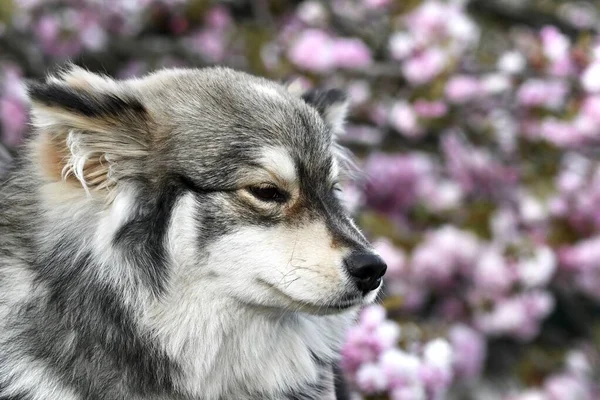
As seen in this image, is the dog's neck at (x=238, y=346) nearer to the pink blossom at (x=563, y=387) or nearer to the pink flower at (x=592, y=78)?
the pink flower at (x=592, y=78)

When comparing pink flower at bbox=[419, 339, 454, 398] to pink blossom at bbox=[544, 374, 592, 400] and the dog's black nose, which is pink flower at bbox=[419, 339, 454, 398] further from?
pink blossom at bbox=[544, 374, 592, 400]

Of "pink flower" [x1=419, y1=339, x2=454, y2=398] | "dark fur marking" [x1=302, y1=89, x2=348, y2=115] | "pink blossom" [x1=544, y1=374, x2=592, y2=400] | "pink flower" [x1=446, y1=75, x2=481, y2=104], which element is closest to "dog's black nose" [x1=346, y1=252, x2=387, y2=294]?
"dark fur marking" [x1=302, y1=89, x2=348, y2=115]

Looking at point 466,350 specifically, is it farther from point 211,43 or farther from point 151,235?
point 151,235

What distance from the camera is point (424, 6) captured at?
5.61 meters

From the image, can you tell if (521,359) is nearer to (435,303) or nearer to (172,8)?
(435,303)

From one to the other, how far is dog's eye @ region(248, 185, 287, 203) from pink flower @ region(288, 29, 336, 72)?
2983mm

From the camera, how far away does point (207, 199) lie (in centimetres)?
256

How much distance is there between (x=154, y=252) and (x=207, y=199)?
0.24 metres

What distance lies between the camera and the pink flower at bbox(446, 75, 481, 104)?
5293 mm

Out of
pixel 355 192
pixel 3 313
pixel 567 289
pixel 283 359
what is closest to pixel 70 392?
pixel 3 313

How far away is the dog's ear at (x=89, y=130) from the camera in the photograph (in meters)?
2.49

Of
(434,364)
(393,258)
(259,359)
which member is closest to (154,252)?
(259,359)

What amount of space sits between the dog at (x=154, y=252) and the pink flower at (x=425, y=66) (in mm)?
2810

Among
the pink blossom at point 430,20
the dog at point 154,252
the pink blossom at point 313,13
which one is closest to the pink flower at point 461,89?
the pink blossom at point 430,20
